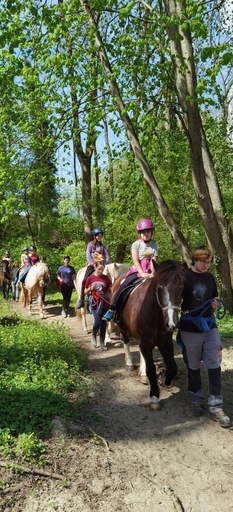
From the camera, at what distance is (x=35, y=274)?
1193 centimetres

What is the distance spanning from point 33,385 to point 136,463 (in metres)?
1.64

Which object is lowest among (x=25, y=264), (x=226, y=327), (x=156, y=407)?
(x=156, y=407)

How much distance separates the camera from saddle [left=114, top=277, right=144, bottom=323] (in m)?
5.81

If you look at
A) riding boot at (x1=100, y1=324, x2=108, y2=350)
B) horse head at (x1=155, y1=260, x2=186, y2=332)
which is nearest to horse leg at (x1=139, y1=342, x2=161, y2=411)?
horse head at (x1=155, y1=260, x2=186, y2=332)

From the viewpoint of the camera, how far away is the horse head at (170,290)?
3.88m

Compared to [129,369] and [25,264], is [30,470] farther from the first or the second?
[25,264]

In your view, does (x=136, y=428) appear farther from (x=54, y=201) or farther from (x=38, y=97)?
(x=54, y=201)

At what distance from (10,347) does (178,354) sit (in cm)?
337

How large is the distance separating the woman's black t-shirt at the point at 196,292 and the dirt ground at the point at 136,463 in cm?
123

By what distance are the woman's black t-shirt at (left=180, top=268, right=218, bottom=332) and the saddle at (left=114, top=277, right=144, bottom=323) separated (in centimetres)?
141

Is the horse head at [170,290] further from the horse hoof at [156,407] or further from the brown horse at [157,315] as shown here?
the horse hoof at [156,407]

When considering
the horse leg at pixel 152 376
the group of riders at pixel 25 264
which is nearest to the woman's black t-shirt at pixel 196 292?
the horse leg at pixel 152 376

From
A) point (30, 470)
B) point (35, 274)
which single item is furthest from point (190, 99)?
point (35, 274)

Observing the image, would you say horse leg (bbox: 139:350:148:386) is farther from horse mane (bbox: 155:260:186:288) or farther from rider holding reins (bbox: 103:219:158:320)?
horse mane (bbox: 155:260:186:288)
